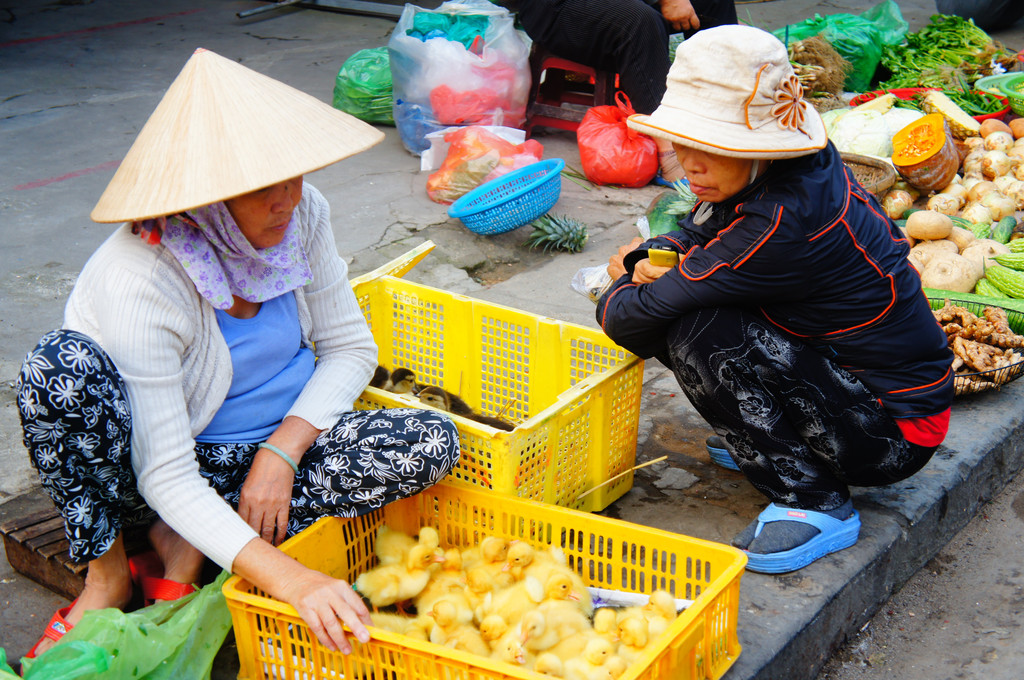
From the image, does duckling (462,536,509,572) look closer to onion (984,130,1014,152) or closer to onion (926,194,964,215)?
onion (926,194,964,215)

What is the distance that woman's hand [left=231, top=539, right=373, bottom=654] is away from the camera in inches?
63.6

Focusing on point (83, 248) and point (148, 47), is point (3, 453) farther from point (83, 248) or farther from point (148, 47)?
point (148, 47)

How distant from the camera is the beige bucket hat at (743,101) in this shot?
1832 millimetres

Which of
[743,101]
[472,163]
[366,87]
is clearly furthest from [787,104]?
[366,87]

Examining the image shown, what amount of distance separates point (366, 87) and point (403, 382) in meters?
3.23

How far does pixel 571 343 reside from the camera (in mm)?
2561

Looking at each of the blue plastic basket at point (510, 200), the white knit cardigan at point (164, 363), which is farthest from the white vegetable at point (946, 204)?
the white knit cardigan at point (164, 363)

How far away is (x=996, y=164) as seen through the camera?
4727 mm

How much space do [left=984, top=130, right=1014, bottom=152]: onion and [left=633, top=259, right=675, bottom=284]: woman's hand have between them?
3601 mm

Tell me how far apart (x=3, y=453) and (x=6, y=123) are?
3.80 metres

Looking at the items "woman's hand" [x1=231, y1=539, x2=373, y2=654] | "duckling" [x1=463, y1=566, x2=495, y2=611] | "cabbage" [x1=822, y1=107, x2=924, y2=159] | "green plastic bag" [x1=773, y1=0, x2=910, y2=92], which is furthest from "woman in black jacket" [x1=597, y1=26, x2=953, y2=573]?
"green plastic bag" [x1=773, y1=0, x2=910, y2=92]

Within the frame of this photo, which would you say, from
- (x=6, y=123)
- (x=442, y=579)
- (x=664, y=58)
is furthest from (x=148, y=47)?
(x=442, y=579)

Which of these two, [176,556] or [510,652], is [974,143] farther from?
[176,556]

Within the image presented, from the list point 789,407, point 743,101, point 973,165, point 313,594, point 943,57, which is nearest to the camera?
point 313,594
